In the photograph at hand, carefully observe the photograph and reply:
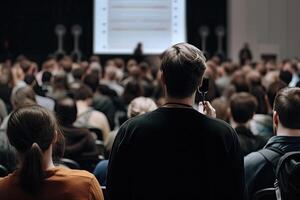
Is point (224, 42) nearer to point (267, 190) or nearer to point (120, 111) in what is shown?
point (120, 111)

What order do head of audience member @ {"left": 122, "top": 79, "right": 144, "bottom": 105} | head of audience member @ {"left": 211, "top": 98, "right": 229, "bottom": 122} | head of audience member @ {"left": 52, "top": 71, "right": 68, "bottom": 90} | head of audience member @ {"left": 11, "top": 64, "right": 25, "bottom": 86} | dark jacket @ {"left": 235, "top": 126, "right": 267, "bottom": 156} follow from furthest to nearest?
1. head of audience member @ {"left": 11, "top": 64, "right": 25, "bottom": 86}
2. head of audience member @ {"left": 52, "top": 71, "right": 68, "bottom": 90}
3. head of audience member @ {"left": 122, "top": 79, "right": 144, "bottom": 105}
4. head of audience member @ {"left": 211, "top": 98, "right": 229, "bottom": 122}
5. dark jacket @ {"left": 235, "top": 126, "right": 267, "bottom": 156}

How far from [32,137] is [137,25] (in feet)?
44.6

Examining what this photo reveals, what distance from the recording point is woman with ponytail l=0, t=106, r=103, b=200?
8.23 feet

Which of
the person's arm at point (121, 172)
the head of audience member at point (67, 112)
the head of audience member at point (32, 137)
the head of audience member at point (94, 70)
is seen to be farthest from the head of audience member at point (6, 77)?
the person's arm at point (121, 172)

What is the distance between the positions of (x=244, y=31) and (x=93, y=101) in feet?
36.4

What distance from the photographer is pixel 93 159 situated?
4.86 m

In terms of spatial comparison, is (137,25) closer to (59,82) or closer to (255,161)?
(59,82)

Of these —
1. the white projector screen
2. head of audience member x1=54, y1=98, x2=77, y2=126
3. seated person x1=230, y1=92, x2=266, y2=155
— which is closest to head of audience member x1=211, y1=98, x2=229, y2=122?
seated person x1=230, y1=92, x2=266, y2=155

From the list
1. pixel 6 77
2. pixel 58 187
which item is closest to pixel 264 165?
pixel 58 187

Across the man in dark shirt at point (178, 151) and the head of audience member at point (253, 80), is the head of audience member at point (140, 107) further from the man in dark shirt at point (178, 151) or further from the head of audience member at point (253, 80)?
the head of audience member at point (253, 80)

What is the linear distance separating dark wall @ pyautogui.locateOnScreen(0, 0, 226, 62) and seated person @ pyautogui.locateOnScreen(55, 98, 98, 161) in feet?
43.7

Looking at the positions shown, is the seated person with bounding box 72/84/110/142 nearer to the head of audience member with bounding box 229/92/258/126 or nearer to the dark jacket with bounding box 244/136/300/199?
the head of audience member with bounding box 229/92/258/126

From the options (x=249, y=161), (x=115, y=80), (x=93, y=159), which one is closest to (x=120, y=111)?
(x=115, y=80)

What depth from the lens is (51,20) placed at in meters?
18.3
